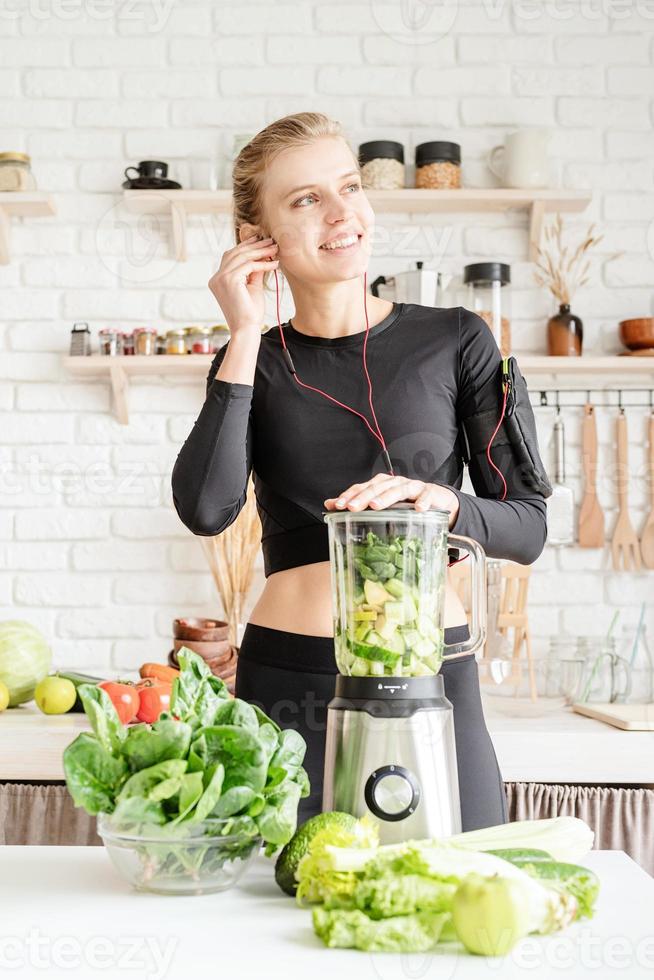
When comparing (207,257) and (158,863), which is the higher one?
(207,257)

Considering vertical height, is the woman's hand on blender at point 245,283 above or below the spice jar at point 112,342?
below

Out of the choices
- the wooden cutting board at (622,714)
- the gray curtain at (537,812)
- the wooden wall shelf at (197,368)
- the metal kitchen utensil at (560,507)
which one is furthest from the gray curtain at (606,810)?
the wooden wall shelf at (197,368)

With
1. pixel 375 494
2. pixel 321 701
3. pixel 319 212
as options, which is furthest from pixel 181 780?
pixel 319 212

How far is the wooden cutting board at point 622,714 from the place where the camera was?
199cm

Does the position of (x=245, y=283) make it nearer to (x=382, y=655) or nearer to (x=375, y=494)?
(x=375, y=494)

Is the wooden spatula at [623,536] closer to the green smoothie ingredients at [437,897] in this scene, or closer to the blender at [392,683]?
the blender at [392,683]

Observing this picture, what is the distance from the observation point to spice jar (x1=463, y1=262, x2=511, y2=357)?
2.51m

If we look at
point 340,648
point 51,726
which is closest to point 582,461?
point 51,726

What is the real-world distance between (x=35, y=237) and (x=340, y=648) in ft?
6.98

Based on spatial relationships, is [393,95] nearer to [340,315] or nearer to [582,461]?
[582,461]

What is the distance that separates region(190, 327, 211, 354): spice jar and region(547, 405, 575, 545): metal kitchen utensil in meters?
0.89

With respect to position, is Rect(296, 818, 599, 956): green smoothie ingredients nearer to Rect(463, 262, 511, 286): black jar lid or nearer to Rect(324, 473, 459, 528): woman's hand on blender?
Rect(324, 473, 459, 528): woman's hand on blender

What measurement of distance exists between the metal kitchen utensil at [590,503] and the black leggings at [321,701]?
1424 millimetres

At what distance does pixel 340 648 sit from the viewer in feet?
2.84
